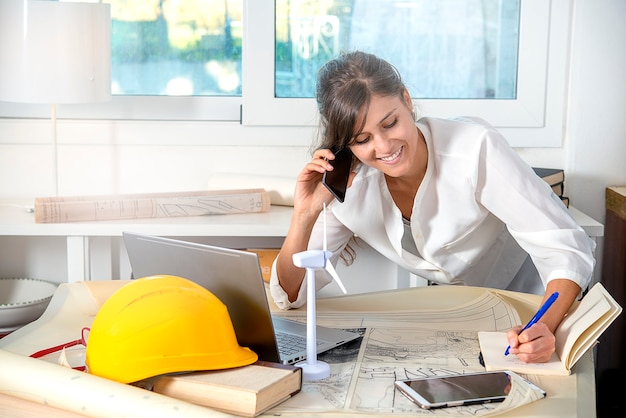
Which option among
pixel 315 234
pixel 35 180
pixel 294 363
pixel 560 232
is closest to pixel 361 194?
pixel 315 234

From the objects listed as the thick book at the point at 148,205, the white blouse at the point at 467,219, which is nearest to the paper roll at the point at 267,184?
the thick book at the point at 148,205

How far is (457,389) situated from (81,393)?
1.61 feet

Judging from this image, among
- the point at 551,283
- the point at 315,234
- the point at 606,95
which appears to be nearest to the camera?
the point at 551,283

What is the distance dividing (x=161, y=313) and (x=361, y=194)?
2.58ft

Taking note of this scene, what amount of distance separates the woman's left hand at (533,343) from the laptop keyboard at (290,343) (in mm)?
300

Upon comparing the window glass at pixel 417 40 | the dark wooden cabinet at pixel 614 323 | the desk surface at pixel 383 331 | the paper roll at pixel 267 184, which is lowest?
the dark wooden cabinet at pixel 614 323

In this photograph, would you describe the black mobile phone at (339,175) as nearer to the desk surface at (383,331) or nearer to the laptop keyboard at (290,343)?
the desk surface at (383,331)

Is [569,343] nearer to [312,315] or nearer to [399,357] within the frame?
[399,357]

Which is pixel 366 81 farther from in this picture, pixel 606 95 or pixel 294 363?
pixel 606 95

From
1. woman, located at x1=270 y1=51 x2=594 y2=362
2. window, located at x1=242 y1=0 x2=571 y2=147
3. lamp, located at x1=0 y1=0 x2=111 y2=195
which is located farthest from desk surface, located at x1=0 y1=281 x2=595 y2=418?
window, located at x1=242 y1=0 x2=571 y2=147

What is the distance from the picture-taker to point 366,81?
5.24 ft

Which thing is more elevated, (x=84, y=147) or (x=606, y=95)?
(x=606, y=95)

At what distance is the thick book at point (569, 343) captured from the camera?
4.04 ft

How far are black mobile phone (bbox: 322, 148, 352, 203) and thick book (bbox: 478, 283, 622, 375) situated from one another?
469 mm
